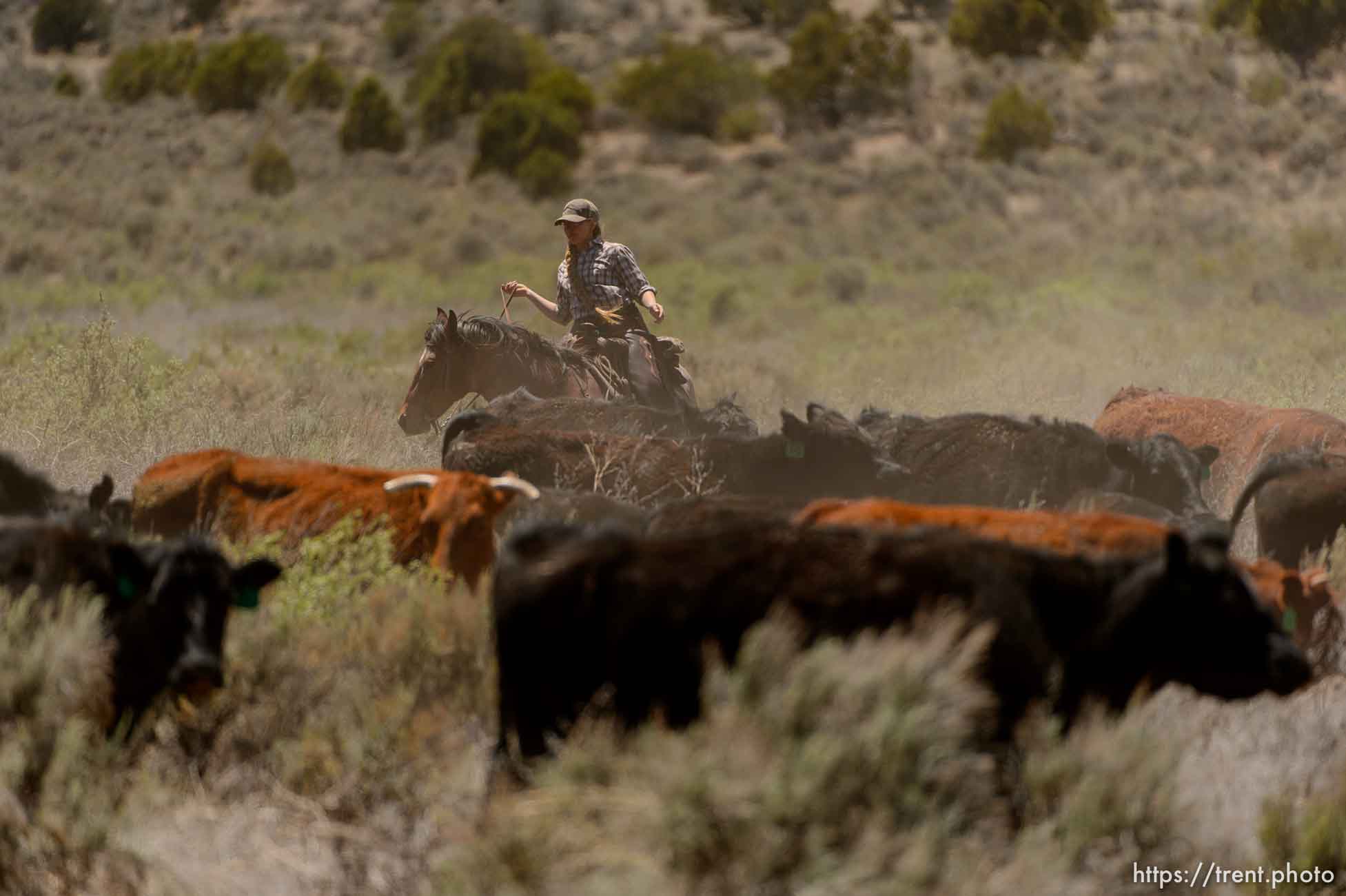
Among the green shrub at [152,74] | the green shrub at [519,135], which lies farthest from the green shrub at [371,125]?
the green shrub at [152,74]

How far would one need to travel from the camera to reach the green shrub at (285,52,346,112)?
165ft

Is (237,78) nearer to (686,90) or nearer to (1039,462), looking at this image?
(686,90)

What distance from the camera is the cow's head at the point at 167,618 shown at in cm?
536

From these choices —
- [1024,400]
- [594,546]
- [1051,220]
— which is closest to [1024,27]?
[1051,220]

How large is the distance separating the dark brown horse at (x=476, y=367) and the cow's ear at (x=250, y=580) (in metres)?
6.86

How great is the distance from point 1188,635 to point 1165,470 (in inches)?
193

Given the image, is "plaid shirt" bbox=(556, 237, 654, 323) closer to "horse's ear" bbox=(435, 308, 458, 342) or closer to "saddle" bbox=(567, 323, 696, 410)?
"saddle" bbox=(567, 323, 696, 410)

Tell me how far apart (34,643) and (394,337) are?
19.6 m

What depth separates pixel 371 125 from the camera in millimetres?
46188

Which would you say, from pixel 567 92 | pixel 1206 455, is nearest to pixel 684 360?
pixel 1206 455

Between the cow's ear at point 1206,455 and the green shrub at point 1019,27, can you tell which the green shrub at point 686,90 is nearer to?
the green shrub at point 1019,27

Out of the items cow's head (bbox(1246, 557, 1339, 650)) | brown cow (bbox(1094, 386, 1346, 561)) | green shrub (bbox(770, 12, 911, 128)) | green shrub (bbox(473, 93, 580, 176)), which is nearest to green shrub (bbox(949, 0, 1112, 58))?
green shrub (bbox(770, 12, 911, 128))

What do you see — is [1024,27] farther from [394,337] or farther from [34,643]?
[34,643]

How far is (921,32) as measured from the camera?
53.8 metres
